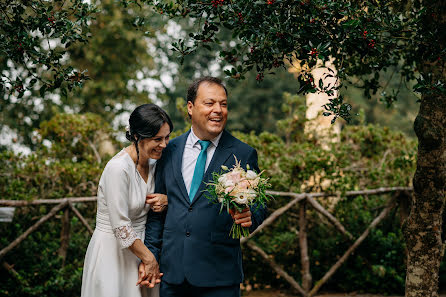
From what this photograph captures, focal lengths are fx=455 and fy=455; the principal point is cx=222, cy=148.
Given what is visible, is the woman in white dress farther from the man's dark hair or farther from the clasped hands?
the man's dark hair

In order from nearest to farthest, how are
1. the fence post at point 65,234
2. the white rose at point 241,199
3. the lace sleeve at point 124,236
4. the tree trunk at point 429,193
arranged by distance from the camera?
1. the white rose at point 241,199
2. the lace sleeve at point 124,236
3. the tree trunk at point 429,193
4. the fence post at point 65,234

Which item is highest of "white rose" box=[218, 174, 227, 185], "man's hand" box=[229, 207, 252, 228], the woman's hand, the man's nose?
the man's nose

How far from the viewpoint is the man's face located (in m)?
3.15

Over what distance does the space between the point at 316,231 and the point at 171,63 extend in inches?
867

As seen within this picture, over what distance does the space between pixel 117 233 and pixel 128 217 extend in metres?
0.13

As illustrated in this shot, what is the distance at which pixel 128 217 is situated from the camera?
119 inches

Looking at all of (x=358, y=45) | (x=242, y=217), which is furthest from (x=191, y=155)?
(x=358, y=45)

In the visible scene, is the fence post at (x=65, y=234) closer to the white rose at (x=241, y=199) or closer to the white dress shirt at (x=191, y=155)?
the white dress shirt at (x=191, y=155)

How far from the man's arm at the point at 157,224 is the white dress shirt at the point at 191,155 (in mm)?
190

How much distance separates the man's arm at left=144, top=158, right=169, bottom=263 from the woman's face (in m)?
0.18

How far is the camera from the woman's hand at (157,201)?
3191 millimetres

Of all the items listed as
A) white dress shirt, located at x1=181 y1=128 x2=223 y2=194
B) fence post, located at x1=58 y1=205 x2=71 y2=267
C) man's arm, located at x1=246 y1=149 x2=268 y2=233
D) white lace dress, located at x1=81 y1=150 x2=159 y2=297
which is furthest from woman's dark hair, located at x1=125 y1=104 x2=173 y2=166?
fence post, located at x1=58 y1=205 x2=71 y2=267

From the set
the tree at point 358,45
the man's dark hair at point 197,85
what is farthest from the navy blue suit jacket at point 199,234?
the tree at point 358,45

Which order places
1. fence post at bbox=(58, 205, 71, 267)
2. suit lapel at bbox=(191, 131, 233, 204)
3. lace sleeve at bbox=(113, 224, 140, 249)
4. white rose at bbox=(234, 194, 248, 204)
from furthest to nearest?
1. fence post at bbox=(58, 205, 71, 267)
2. suit lapel at bbox=(191, 131, 233, 204)
3. lace sleeve at bbox=(113, 224, 140, 249)
4. white rose at bbox=(234, 194, 248, 204)
